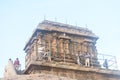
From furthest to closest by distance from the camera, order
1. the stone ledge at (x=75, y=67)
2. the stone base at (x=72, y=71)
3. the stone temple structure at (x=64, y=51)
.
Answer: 1. the stone temple structure at (x=64, y=51)
2. the stone ledge at (x=75, y=67)
3. the stone base at (x=72, y=71)

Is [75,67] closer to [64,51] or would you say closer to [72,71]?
[72,71]

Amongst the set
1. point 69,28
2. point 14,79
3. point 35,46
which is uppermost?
point 69,28

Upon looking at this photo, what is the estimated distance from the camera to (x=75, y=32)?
25.7 meters

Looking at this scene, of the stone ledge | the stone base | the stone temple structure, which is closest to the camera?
the stone base

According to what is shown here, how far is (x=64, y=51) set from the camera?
2367 cm

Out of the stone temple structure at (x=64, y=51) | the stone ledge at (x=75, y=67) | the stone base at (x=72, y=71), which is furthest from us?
the stone temple structure at (x=64, y=51)

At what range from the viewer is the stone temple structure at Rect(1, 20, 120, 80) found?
778 inches

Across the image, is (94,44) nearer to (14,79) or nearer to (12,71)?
(12,71)

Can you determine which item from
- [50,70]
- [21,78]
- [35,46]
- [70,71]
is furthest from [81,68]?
[21,78]

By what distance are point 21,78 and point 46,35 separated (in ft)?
32.7

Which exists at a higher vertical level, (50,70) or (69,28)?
(69,28)

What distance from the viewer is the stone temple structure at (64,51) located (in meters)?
19.8

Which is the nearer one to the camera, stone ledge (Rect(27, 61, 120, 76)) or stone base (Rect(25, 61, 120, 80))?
stone base (Rect(25, 61, 120, 80))

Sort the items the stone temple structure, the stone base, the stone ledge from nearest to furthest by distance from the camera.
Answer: the stone base → the stone ledge → the stone temple structure
